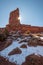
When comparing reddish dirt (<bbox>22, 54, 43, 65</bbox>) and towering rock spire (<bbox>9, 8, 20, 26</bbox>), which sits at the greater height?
towering rock spire (<bbox>9, 8, 20, 26</bbox>)

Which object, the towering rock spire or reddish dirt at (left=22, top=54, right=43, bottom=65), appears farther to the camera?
the towering rock spire

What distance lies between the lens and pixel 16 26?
36.6m

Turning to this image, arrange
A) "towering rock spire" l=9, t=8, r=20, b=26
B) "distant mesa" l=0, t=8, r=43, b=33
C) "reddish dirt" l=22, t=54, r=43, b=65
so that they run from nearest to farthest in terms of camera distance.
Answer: "reddish dirt" l=22, t=54, r=43, b=65 → "distant mesa" l=0, t=8, r=43, b=33 → "towering rock spire" l=9, t=8, r=20, b=26

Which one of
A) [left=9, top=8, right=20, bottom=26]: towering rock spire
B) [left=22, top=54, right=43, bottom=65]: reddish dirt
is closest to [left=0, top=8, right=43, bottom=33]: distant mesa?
[left=9, top=8, right=20, bottom=26]: towering rock spire

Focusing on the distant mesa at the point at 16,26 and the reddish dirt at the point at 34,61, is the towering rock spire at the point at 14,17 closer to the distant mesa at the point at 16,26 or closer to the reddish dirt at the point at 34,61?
the distant mesa at the point at 16,26

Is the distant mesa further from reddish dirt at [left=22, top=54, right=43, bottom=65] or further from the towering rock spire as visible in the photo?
reddish dirt at [left=22, top=54, right=43, bottom=65]

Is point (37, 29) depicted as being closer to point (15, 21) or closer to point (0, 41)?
point (15, 21)

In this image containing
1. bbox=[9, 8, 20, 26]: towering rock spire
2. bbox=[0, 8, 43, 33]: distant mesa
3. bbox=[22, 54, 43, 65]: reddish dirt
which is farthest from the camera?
bbox=[9, 8, 20, 26]: towering rock spire

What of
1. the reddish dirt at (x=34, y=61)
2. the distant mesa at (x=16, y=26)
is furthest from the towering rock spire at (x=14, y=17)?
the reddish dirt at (x=34, y=61)

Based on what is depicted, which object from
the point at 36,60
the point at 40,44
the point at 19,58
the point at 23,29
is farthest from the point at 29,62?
the point at 23,29

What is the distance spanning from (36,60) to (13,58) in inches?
101

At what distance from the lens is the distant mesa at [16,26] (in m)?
36.0

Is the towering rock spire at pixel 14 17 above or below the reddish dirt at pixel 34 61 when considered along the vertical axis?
above

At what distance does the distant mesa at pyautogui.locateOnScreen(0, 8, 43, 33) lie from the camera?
118ft
